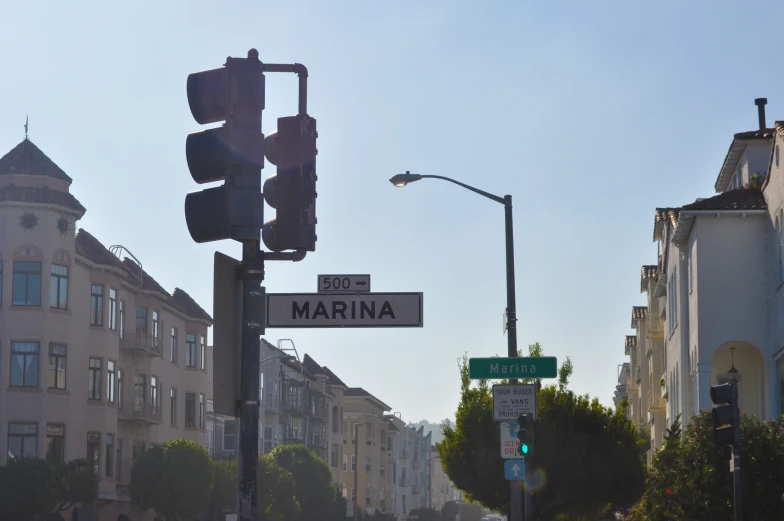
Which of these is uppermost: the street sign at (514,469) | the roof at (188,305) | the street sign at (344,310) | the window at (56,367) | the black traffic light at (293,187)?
the roof at (188,305)

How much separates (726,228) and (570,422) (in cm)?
708

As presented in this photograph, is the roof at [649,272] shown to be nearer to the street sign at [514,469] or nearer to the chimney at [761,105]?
the chimney at [761,105]

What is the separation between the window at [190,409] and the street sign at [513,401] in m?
44.9

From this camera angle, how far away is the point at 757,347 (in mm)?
32438

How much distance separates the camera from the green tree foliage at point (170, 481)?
1994 inches

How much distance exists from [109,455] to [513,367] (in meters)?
35.3

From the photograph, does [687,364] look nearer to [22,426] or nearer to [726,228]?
[726,228]

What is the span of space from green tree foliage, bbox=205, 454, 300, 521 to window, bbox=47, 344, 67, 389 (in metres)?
12.2

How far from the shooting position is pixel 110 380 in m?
50.3

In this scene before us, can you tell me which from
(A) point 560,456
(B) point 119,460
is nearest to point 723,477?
(A) point 560,456

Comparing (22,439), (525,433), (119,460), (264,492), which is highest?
(525,433)

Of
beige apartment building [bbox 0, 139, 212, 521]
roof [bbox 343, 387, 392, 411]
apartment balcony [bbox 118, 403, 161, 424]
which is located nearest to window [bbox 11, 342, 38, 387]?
beige apartment building [bbox 0, 139, 212, 521]

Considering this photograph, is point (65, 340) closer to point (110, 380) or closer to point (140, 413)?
point (110, 380)

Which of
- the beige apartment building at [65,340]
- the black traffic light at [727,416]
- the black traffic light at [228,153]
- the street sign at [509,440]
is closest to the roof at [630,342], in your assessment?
the beige apartment building at [65,340]
